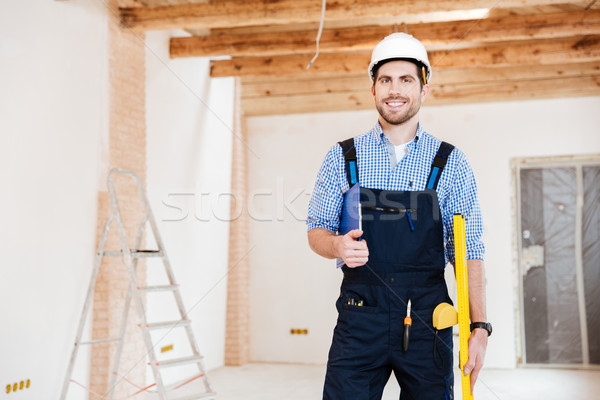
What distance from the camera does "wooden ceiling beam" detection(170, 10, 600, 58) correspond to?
511cm

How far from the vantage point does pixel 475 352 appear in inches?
71.1

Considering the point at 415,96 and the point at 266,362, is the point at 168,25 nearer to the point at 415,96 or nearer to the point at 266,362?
the point at 415,96

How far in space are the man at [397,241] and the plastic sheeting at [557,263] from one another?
5349 millimetres

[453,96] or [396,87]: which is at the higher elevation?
[453,96]

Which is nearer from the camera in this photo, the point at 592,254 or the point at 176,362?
the point at 176,362

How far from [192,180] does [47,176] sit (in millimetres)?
2138

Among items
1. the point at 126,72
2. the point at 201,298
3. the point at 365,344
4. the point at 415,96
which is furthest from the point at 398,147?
the point at 201,298

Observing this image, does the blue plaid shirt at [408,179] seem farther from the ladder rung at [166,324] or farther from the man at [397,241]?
the ladder rung at [166,324]

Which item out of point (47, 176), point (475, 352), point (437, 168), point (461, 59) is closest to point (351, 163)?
point (437, 168)

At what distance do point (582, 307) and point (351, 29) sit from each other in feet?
12.8

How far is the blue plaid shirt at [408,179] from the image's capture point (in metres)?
1.92

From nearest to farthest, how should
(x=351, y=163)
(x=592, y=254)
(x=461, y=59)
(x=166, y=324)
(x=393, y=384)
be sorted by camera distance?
(x=351, y=163) < (x=166, y=324) < (x=393, y=384) < (x=461, y=59) < (x=592, y=254)

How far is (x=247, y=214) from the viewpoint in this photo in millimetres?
7371

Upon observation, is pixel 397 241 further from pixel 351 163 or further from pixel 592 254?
pixel 592 254
